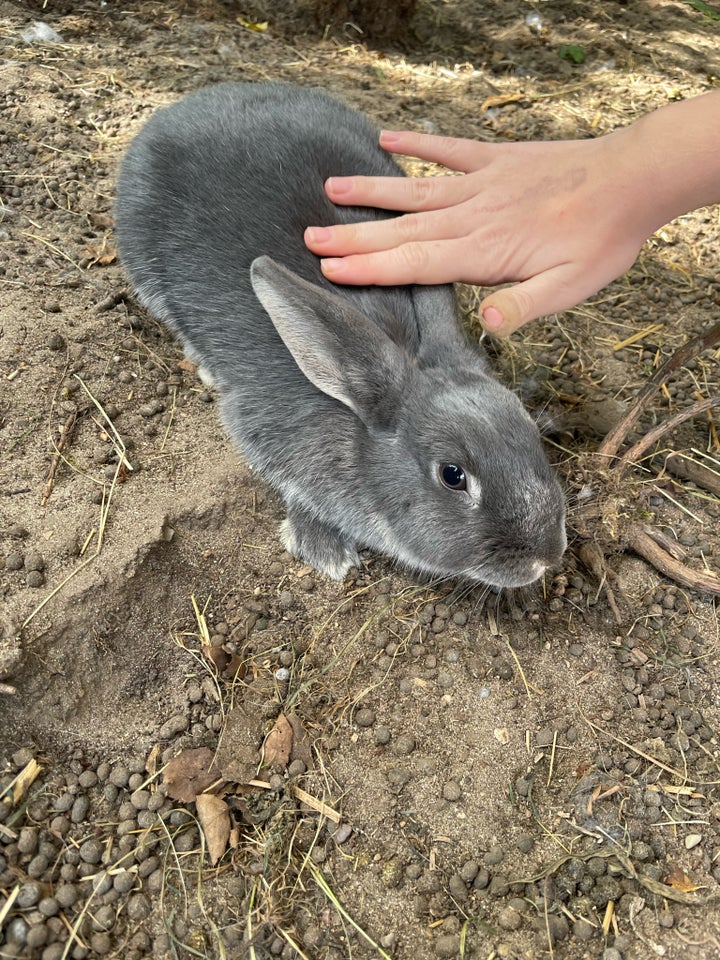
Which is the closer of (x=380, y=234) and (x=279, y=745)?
(x=279, y=745)

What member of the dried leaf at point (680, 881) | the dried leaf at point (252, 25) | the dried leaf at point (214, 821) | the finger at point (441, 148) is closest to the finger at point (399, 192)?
the finger at point (441, 148)

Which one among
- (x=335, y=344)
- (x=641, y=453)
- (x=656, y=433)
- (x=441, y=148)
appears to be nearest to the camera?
(x=335, y=344)

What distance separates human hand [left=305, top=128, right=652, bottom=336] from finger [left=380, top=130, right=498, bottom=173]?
272 mm

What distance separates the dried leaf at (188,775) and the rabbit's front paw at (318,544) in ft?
3.05

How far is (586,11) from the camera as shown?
20.8 feet

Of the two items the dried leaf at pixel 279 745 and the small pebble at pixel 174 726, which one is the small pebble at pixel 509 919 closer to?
the dried leaf at pixel 279 745

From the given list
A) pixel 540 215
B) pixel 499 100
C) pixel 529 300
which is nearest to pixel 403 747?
pixel 529 300

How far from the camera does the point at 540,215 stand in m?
3.10

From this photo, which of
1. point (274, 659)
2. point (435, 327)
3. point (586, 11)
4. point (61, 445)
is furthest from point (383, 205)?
point (586, 11)

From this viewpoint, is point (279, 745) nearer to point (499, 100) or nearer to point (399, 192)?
point (399, 192)

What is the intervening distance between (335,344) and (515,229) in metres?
0.97

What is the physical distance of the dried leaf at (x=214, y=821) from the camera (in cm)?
249

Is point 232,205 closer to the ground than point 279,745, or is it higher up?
higher up

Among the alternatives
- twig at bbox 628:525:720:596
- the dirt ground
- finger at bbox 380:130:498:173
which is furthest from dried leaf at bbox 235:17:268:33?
twig at bbox 628:525:720:596
